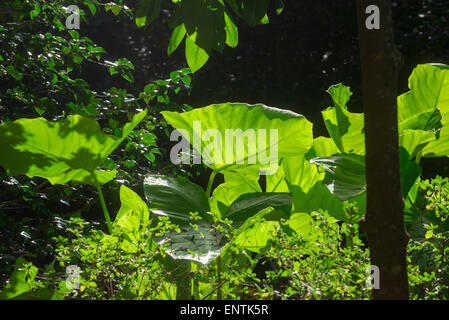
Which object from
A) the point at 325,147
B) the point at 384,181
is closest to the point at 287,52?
the point at 325,147

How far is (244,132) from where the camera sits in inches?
45.5

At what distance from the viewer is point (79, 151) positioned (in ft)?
3.87

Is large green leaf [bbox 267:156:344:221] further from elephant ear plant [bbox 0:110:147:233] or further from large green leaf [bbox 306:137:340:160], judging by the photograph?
elephant ear plant [bbox 0:110:147:233]

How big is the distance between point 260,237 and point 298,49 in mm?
5183

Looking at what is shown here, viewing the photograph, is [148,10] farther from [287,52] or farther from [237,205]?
[287,52]

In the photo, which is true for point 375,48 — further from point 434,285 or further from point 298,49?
point 298,49

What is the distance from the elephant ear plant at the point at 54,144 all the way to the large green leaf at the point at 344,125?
47 cm

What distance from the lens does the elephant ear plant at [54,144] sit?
1.14 metres

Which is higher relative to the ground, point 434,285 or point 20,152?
point 20,152

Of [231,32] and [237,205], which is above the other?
[231,32]

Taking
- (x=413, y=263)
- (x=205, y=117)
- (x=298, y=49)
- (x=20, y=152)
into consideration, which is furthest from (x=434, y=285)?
(x=298, y=49)

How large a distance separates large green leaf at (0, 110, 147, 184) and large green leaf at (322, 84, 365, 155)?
18.7 inches

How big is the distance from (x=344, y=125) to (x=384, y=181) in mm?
449

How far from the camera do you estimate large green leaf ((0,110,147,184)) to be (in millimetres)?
1138
